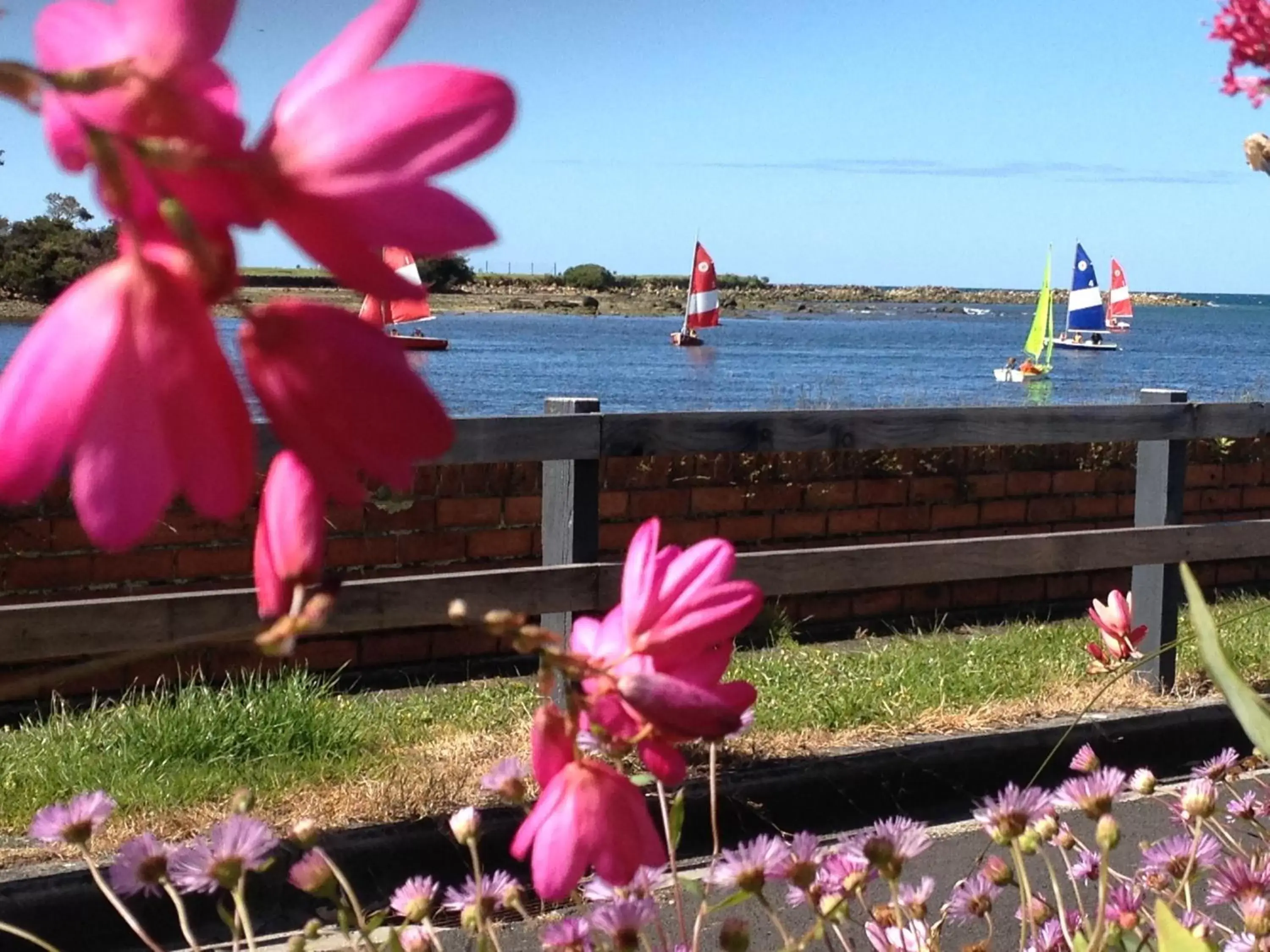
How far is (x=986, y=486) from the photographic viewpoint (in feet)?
17.2

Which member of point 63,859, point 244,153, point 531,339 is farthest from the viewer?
point 531,339

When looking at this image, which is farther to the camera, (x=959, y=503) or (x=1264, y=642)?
(x=959, y=503)

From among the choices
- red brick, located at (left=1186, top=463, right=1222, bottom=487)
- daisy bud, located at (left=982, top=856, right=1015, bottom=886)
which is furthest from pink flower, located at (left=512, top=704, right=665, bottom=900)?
red brick, located at (left=1186, top=463, right=1222, bottom=487)

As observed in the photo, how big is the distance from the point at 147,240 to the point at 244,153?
0.02 m

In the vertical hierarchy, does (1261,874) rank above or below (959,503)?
above

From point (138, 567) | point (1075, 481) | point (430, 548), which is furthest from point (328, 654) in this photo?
point (1075, 481)

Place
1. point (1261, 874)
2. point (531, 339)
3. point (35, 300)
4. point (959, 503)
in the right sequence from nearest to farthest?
point (35, 300) → point (1261, 874) → point (959, 503) → point (531, 339)

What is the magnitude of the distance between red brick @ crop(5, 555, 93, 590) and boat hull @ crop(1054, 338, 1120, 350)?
40926mm

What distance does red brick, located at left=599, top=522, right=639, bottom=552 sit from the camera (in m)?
4.61

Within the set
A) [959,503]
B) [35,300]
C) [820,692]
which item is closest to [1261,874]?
[35,300]

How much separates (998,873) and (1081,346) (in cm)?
4587

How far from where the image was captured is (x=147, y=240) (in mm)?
239

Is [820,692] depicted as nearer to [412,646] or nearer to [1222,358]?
[412,646]

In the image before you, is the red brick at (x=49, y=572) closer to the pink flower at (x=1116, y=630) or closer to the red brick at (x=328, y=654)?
the red brick at (x=328, y=654)
